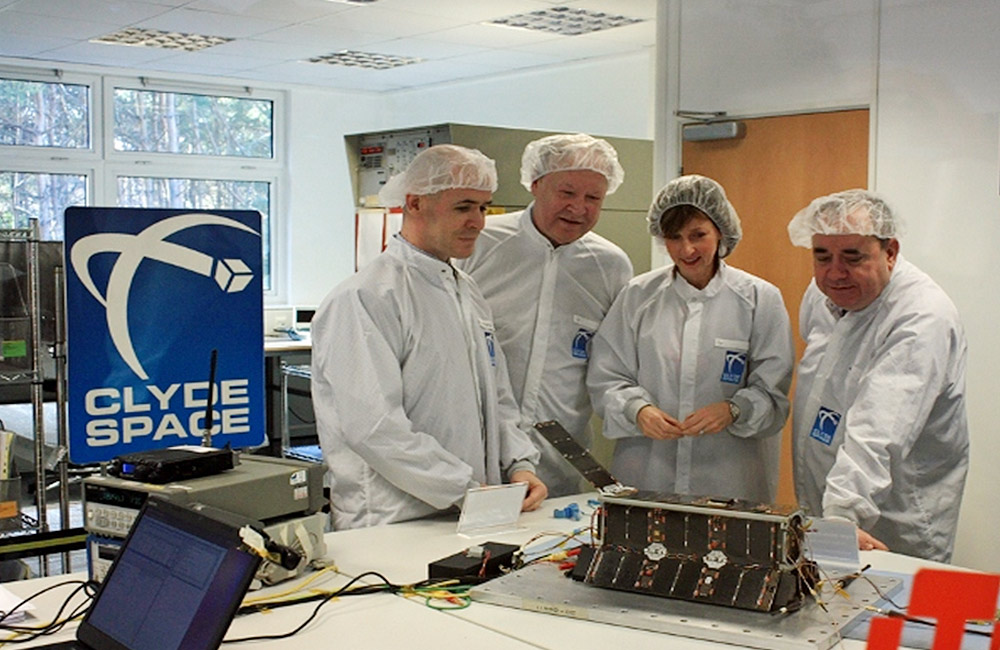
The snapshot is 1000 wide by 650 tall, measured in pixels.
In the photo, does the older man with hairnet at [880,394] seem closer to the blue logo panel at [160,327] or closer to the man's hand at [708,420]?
the man's hand at [708,420]

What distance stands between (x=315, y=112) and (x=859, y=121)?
5.81 meters

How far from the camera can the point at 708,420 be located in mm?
2643

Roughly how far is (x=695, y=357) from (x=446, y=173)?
827mm

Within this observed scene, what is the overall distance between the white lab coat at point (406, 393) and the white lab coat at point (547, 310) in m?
0.25

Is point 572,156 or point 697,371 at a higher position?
point 572,156

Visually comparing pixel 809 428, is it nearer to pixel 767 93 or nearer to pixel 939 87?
pixel 939 87

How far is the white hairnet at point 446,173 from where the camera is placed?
260 cm

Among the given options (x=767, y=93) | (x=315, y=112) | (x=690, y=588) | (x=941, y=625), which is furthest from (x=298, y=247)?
(x=941, y=625)

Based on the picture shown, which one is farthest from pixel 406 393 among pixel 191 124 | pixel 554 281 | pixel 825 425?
pixel 191 124

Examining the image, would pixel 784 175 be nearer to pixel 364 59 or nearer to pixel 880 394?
pixel 880 394

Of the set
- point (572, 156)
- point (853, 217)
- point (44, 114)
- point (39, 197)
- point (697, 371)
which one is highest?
point (44, 114)

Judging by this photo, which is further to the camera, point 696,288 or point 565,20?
point 565,20

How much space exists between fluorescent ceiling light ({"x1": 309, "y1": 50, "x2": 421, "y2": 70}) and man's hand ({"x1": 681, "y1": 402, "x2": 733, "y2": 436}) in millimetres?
5105

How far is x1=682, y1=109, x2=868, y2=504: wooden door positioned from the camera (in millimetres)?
3953
